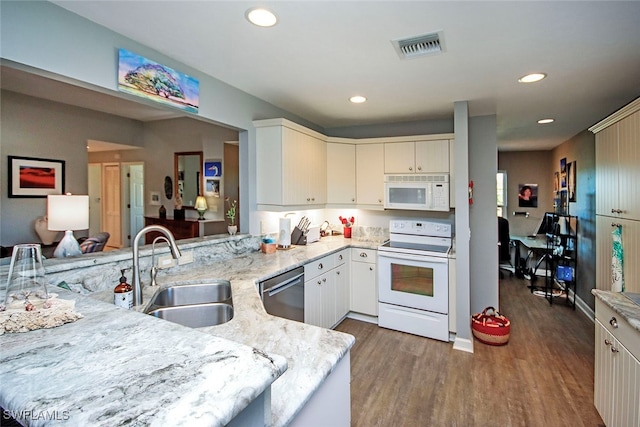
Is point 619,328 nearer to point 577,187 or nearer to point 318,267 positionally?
point 318,267

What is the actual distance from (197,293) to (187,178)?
417 cm

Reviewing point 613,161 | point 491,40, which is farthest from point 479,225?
point 491,40

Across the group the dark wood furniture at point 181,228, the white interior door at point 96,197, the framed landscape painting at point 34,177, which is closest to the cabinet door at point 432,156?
the dark wood furniture at point 181,228

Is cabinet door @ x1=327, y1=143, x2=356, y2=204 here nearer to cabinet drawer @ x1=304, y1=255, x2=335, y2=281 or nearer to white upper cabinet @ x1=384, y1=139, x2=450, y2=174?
white upper cabinet @ x1=384, y1=139, x2=450, y2=174

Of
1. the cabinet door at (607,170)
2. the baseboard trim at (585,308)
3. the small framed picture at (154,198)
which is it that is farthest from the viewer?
the small framed picture at (154,198)

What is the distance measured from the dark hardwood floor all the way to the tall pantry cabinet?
0.82m

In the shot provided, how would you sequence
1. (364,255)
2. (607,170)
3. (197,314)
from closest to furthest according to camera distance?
(197,314) < (607,170) < (364,255)

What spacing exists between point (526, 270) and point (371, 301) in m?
3.97

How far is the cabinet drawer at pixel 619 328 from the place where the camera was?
158cm

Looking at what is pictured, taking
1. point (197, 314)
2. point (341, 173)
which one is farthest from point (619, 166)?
point (197, 314)

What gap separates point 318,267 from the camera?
3.04 metres

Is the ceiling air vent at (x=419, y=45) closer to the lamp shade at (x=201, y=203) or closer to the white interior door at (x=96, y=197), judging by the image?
the lamp shade at (x=201, y=203)

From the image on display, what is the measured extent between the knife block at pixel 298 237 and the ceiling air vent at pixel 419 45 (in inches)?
84.5

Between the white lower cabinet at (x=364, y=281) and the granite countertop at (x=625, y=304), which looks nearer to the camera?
the granite countertop at (x=625, y=304)
